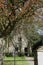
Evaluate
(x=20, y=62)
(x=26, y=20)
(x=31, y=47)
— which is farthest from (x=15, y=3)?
(x=31, y=47)

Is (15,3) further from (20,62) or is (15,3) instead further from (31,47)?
(31,47)

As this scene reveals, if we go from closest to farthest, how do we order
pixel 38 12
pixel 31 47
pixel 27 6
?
pixel 27 6 → pixel 38 12 → pixel 31 47

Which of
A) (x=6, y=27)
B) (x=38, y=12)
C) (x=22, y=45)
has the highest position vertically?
(x=38, y=12)

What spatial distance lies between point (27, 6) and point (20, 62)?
9722 millimetres

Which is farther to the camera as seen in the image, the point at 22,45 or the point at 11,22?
the point at 22,45

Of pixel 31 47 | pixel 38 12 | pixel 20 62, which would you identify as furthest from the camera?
pixel 31 47

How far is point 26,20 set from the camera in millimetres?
11086

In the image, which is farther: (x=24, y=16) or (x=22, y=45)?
(x=22, y=45)

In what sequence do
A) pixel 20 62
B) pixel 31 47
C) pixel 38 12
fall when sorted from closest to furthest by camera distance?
pixel 38 12
pixel 20 62
pixel 31 47

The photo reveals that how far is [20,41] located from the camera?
3206 cm

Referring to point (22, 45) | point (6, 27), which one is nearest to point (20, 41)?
point (22, 45)

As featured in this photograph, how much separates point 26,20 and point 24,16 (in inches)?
23.5

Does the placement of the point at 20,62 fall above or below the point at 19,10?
below

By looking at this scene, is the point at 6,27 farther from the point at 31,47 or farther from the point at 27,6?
the point at 31,47
